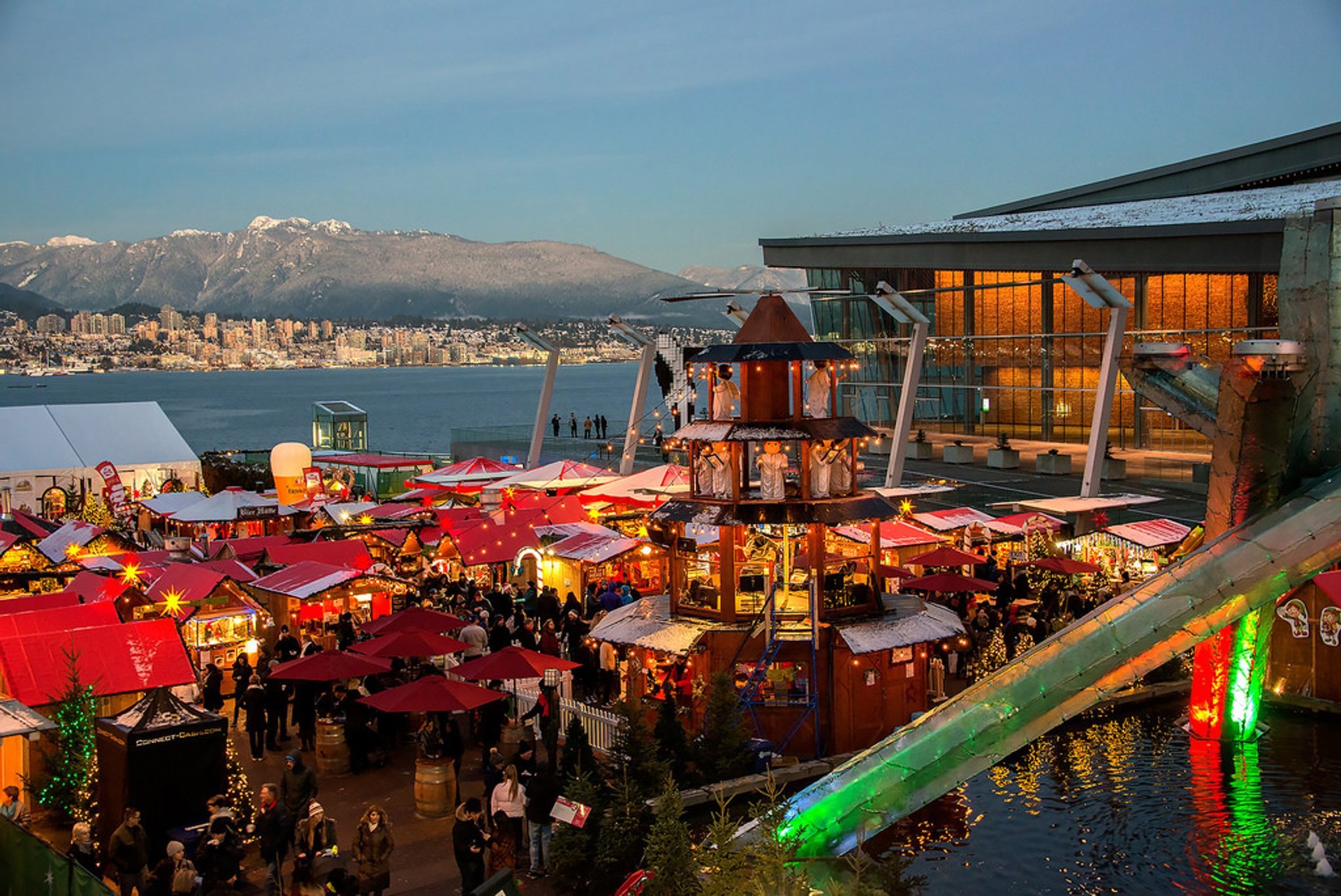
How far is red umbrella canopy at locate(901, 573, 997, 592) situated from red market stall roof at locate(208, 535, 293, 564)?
13933 millimetres

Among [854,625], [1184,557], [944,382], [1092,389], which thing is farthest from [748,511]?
[944,382]

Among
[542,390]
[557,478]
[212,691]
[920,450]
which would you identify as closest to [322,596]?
[212,691]

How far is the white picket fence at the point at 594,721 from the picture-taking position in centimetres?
1736

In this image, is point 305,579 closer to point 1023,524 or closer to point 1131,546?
point 1023,524

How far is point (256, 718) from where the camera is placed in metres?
18.5

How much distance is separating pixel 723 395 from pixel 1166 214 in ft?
76.9

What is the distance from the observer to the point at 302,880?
11820 millimetres

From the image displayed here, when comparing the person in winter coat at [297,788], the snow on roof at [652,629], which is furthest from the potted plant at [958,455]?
the person in winter coat at [297,788]

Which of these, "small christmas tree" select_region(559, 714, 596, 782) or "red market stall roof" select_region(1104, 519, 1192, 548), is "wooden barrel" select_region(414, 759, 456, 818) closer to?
"small christmas tree" select_region(559, 714, 596, 782)

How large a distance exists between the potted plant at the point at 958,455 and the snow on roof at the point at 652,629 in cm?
2350

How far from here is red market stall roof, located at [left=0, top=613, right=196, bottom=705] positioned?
52.1 feet

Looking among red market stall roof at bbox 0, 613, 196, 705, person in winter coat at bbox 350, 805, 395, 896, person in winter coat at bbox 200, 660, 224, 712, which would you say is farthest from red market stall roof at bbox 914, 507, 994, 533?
person in winter coat at bbox 350, 805, 395, 896

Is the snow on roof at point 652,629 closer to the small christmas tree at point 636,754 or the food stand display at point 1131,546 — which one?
the small christmas tree at point 636,754

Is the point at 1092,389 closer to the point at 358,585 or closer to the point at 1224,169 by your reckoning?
the point at 1224,169
